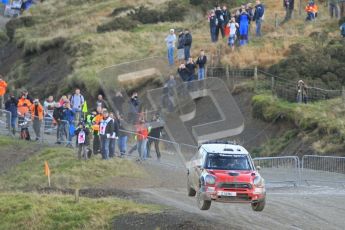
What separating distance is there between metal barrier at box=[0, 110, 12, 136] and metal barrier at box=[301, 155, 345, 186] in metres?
13.3

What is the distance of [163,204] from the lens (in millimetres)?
25109

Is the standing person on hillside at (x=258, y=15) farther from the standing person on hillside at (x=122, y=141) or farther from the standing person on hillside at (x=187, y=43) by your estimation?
the standing person on hillside at (x=122, y=141)

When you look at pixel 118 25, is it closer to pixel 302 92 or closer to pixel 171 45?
pixel 171 45

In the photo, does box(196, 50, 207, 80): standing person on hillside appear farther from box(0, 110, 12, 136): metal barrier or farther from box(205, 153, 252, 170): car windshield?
box(205, 153, 252, 170): car windshield

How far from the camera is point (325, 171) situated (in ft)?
97.5

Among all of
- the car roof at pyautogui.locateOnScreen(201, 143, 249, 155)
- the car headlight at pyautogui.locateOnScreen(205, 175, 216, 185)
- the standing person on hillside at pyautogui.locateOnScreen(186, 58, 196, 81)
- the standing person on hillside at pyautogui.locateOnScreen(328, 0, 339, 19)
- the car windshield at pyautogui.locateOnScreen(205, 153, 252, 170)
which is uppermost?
the standing person on hillside at pyautogui.locateOnScreen(328, 0, 339, 19)

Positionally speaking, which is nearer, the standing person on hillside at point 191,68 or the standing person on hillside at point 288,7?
the standing person on hillside at point 191,68

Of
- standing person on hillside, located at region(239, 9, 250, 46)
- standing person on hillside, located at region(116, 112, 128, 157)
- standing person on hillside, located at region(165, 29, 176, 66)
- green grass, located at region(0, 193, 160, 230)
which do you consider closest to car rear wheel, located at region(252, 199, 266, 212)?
green grass, located at region(0, 193, 160, 230)

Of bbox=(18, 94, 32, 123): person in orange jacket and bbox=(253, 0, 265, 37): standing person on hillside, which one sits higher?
bbox=(253, 0, 265, 37): standing person on hillside

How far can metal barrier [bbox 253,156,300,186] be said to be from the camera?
29531 millimetres

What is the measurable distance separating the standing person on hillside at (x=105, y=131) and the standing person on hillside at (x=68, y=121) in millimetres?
3509

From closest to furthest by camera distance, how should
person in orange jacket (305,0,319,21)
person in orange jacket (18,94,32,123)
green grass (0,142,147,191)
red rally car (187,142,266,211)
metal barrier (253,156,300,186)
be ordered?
red rally car (187,142,266,211), green grass (0,142,147,191), metal barrier (253,156,300,186), person in orange jacket (18,94,32,123), person in orange jacket (305,0,319,21)

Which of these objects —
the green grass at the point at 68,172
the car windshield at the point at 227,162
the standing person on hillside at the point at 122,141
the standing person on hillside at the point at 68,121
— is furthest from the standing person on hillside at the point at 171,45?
the car windshield at the point at 227,162

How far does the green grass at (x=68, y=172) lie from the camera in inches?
1144
